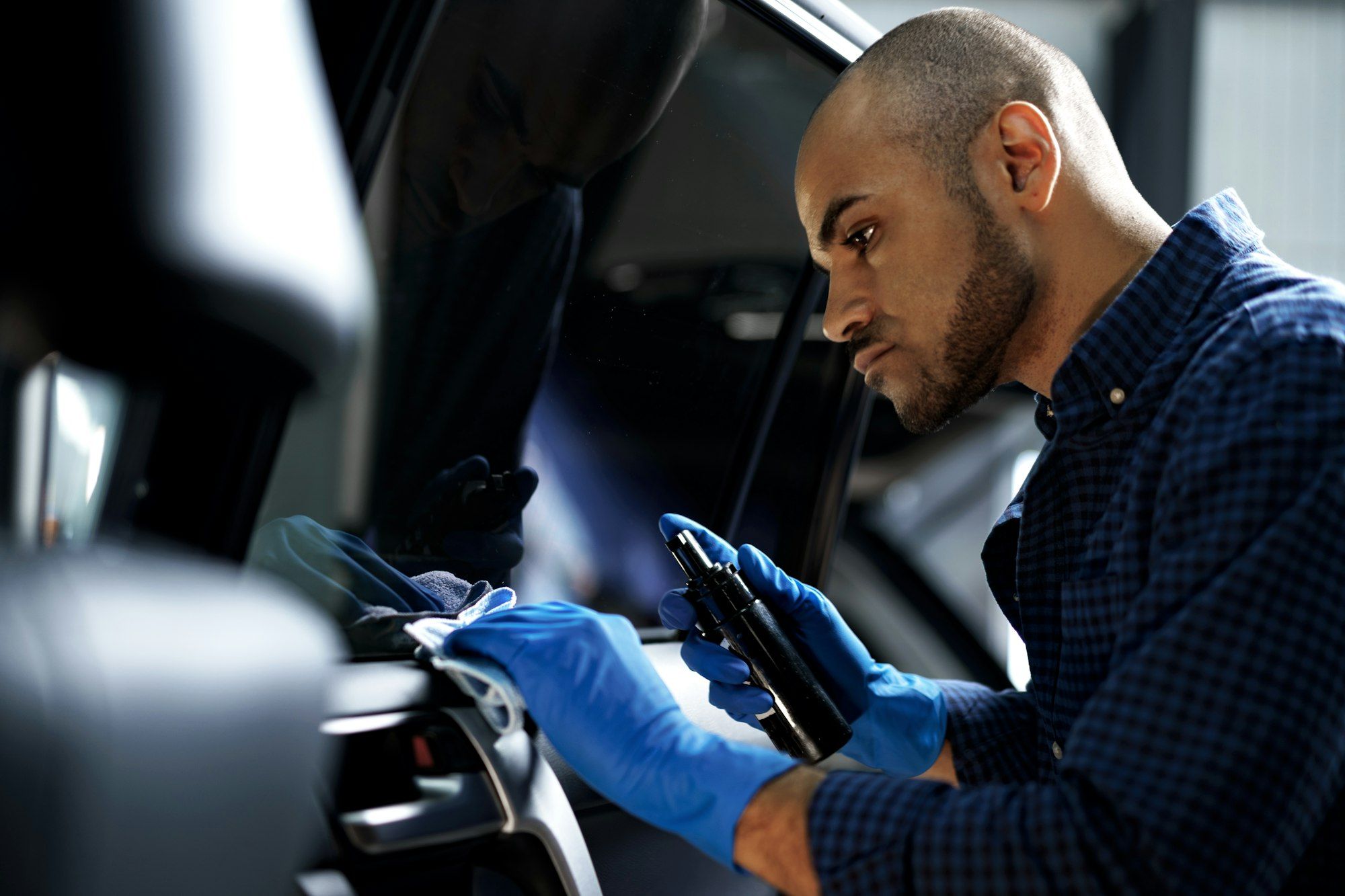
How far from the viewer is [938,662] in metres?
4.35

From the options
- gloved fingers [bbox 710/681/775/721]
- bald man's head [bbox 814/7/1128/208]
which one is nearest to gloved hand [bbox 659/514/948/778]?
gloved fingers [bbox 710/681/775/721]

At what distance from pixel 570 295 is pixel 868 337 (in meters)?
0.36

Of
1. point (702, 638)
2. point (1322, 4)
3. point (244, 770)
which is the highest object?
point (1322, 4)

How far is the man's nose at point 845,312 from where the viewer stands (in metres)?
1.24

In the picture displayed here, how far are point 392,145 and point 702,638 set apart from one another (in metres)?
0.61

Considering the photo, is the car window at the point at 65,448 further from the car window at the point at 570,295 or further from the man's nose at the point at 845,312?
the man's nose at the point at 845,312

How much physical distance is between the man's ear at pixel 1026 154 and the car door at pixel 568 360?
374 millimetres

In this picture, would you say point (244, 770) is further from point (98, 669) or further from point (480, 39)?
point (480, 39)

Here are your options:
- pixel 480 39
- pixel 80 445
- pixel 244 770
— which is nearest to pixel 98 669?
pixel 244 770

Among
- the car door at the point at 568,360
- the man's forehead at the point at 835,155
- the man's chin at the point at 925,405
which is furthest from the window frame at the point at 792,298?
the man's chin at the point at 925,405

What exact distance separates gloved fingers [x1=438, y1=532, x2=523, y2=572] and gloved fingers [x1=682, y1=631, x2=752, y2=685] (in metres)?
0.23

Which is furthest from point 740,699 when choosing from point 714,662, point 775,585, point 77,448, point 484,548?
point 77,448

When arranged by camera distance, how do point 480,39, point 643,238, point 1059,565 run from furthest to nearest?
point 643,238
point 1059,565
point 480,39

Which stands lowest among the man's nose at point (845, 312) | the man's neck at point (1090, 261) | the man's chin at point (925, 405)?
the man's chin at point (925, 405)
